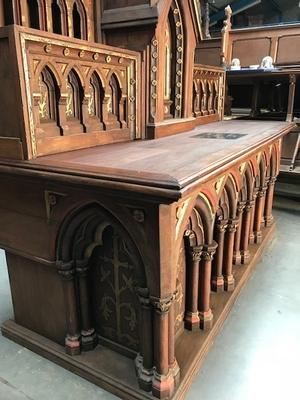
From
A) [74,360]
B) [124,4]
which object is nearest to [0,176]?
[74,360]

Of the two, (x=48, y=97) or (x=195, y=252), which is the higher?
(x=48, y=97)

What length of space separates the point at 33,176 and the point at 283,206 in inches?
133

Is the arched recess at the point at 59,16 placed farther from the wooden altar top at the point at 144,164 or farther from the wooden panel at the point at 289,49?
the wooden panel at the point at 289,49

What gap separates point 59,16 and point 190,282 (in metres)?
1.45

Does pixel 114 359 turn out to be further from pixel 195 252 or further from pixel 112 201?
pixel 112 201

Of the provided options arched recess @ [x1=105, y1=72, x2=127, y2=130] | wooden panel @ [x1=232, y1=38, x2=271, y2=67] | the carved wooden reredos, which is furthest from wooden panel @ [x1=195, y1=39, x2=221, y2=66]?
arched recess @ [x1=105, y1=72, x2=127, y2=130]

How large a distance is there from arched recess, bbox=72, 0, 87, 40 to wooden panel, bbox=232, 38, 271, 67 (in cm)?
343

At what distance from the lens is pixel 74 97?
1502mm

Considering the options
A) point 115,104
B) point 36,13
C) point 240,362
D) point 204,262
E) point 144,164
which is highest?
point 36,13

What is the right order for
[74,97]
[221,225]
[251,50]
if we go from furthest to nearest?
[251,50], [221,225], [74,97]

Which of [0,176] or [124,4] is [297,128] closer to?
[124,4]

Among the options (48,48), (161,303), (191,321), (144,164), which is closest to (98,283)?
(161,303)

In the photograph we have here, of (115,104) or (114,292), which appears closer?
(114,292)

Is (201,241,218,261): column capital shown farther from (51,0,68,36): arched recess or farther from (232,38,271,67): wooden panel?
(232,38,271,67): wooden panel
